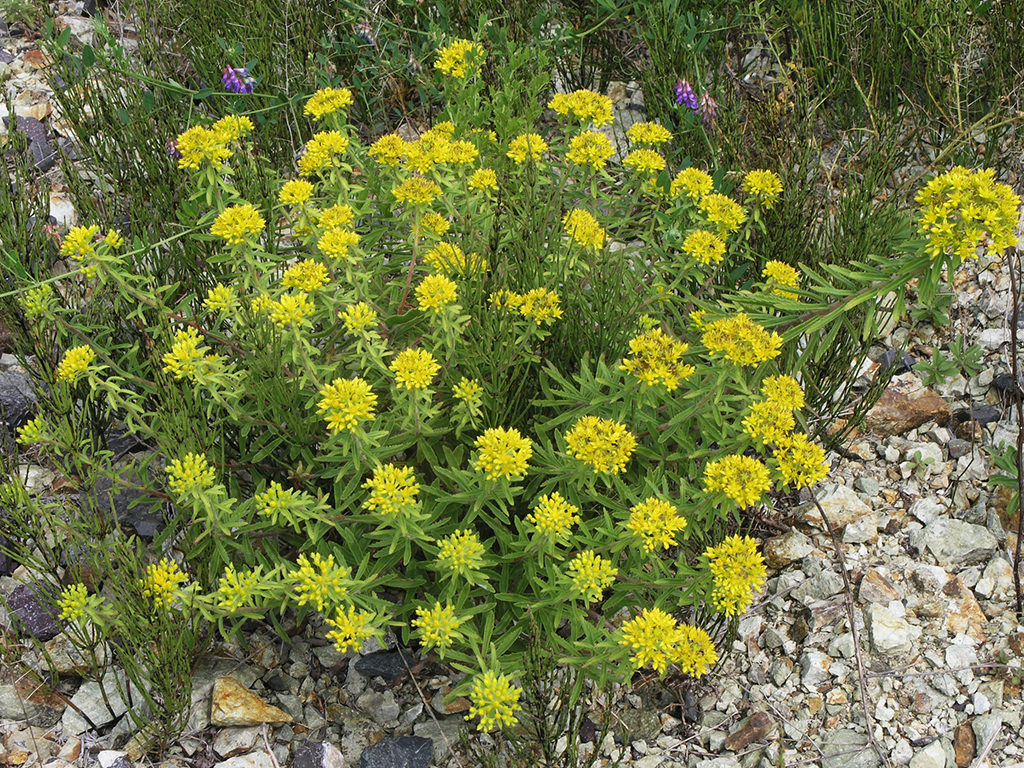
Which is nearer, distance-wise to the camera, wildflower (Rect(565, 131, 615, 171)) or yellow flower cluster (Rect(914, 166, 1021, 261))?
yellow flower cluster (Rect(914, 166, 1021, 261))

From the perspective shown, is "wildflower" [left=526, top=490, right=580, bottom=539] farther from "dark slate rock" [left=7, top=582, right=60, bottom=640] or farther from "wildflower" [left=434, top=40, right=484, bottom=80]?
"wildflower" [left=434, top=40, right=484, bottom=80]

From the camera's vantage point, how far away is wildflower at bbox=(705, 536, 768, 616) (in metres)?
2.07

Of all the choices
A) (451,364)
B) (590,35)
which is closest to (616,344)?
(451,364)

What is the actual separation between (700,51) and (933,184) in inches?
84.8

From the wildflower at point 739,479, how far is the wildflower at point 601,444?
21 cm

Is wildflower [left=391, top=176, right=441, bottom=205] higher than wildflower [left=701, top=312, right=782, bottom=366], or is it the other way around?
wildflower [left=391, top=176, right=441, bottom=205]

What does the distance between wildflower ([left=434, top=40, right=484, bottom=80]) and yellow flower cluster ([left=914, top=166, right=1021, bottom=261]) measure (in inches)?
66.9

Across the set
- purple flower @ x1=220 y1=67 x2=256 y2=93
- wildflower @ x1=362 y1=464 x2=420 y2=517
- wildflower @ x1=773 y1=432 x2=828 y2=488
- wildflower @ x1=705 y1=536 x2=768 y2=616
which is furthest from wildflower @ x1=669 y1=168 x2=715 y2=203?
purple flower @ x1=220 y1=67 x2=256 y2=93

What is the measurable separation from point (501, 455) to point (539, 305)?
0.59 m

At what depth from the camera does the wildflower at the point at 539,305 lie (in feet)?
8.28

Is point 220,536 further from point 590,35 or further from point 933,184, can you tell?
point 590,35

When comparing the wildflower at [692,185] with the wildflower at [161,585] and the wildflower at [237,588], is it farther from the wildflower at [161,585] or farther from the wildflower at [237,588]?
the wildflower at [161,585]

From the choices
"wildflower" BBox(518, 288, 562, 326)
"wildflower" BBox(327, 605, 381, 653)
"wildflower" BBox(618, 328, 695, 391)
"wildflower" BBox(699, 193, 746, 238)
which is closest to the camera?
"wildflower" BBox(327, 605, 381, 653)

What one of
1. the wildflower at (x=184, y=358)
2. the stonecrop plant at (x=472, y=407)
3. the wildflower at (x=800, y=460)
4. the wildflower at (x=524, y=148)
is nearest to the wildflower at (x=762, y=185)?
the stonecrop plant at (x=472, y=407)
